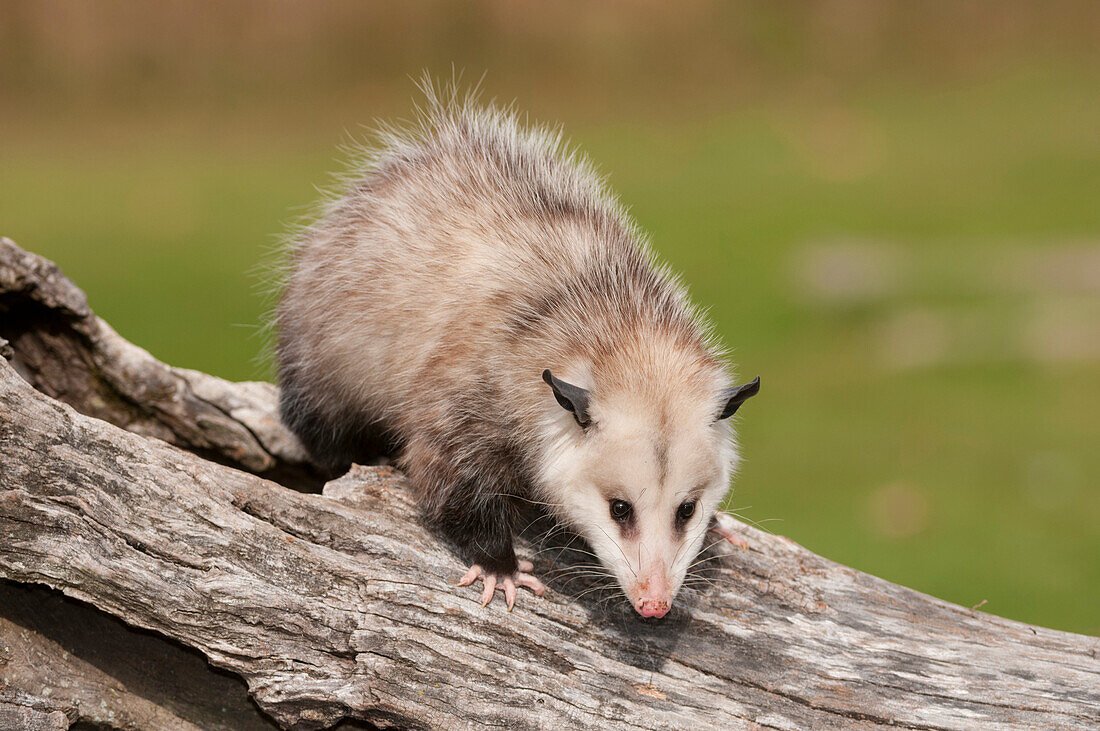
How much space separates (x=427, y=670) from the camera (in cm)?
318

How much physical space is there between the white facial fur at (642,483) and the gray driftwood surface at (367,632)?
1.13 ft

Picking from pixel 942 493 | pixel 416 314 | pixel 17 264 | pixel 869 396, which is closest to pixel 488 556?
pixel 416 314

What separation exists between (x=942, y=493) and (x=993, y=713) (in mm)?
5823

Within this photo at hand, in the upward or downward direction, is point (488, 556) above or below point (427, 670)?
above

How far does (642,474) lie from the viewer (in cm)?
312

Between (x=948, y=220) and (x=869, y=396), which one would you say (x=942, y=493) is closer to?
(x=869, y=396)

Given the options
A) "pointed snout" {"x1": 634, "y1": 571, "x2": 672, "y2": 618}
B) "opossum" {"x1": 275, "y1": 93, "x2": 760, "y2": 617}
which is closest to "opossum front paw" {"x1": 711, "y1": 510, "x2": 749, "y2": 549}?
"opossum" {"x1": 275, "y1": 93, "x2": 760, "y2": 617}

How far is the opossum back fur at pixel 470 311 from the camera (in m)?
3.45

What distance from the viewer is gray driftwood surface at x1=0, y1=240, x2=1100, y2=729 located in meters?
3.04

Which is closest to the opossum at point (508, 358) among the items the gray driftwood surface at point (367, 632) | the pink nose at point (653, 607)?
the pink nose at point (653, 607)

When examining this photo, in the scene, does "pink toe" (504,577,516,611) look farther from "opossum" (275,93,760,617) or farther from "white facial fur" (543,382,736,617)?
"white facial fur" (543,382,736,617)

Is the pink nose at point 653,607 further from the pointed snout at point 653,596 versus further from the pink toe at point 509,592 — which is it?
the pink toe at point 509,592

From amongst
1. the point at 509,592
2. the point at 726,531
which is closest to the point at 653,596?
the point at 509,592

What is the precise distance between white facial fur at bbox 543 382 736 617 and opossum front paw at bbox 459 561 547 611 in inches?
10.1
